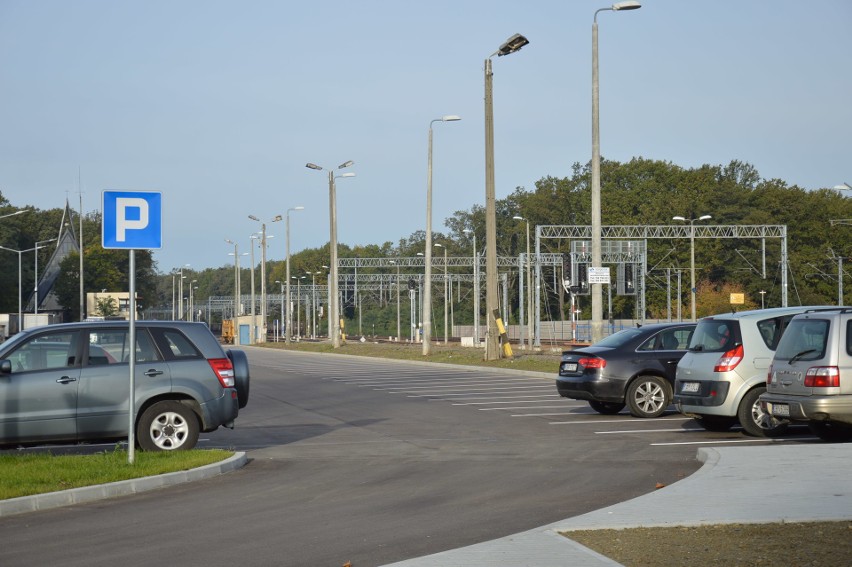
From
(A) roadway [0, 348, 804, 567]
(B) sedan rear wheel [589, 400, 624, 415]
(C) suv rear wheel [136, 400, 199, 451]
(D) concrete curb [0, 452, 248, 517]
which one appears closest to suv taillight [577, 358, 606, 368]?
(A) roadway [0, 348, 804, 567]

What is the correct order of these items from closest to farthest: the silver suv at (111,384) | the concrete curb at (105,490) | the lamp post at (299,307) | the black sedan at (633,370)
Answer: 1. the concrete curb at (105,490)
2. the silver suv at (111,384)
3. the black sedan at (633,370)
4. the lamp post at (299,307)

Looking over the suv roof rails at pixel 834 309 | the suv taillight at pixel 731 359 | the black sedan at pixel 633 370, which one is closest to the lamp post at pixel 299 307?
the black sedan at pixel 633 370

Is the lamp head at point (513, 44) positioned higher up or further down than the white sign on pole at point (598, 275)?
higher up

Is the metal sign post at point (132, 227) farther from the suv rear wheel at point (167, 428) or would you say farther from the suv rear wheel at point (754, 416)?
the suv rear wheel at point (754, 416)

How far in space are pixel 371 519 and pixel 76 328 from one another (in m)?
5.97

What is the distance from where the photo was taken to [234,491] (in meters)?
11.1

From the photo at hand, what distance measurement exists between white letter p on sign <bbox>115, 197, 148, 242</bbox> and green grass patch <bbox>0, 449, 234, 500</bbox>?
2.55 m

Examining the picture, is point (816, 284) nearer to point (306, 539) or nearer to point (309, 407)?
point (309, 407)

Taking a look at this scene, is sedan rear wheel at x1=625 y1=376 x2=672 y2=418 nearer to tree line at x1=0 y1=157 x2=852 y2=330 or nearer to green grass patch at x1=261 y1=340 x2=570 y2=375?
green grass patch at x1=261 y1=340 x2=570 y2=375

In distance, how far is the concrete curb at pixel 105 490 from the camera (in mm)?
10180

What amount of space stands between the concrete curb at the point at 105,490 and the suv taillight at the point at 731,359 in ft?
22.4

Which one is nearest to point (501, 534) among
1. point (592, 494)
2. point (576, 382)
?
point (592, 494)

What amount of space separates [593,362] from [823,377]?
5589 millimetres

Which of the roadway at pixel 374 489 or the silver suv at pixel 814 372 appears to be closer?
the roadway at pixel 374 489
